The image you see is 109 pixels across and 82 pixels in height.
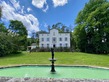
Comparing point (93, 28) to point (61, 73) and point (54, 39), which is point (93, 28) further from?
point (61, 73)

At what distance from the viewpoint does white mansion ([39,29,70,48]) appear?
48.1 m

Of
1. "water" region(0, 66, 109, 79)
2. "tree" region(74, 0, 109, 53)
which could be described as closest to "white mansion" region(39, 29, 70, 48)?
"tree" region(74, 0, 109, 53)

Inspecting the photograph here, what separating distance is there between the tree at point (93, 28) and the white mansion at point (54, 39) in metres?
7.09

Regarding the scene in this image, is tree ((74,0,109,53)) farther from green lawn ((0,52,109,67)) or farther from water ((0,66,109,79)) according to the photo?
water ((0,66,109,79))

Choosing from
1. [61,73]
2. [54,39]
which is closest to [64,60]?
[61,73]

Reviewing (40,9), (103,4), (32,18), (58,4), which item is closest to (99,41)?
(103,4)

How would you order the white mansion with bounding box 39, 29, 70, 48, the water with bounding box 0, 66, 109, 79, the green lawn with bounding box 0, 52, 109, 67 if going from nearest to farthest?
the water with bounding box 0, 66, 109, 79, the green lawn with bounding box 0, 52, 109, 67, the white mansion with bounding box 39, 29, 70, 48

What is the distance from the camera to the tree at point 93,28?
35.8 meters

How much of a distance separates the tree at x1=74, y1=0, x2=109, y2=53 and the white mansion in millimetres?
7094

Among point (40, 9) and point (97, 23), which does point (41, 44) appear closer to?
point (40, 9)

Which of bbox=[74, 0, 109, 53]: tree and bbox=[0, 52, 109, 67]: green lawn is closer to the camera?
bbox=[0, 52, 109, 67]: green lawn

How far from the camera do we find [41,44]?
48.4 metres

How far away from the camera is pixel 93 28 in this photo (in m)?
37.5

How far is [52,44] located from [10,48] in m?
19.5
